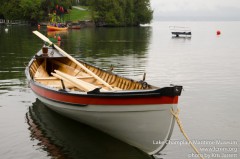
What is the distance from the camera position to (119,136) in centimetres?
1328

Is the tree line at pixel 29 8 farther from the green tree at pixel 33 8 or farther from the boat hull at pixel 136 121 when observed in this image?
the boat hull at pixel 136 121

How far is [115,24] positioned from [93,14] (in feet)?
29.6

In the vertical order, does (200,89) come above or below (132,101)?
below

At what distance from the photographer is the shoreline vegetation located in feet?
420

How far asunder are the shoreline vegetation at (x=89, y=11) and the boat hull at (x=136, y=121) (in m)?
115

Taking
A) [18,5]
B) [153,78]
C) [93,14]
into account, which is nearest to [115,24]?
[93,14]

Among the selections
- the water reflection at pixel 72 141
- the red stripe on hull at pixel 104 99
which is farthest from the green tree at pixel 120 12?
the red stripe on hull at pixel 104 99

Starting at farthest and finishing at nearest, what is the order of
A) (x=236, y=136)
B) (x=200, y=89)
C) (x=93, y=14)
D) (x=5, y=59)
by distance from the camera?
(x=93, y=14) < (x=5, y=59) < (x=200, y=89) < (x=236, y=136)

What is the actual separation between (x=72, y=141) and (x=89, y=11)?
12318 centimetres

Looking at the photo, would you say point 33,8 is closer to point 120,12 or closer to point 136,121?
point 120,12

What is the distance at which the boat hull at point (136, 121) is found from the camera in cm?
1170

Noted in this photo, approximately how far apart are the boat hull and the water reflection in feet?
2.17

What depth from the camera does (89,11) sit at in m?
134

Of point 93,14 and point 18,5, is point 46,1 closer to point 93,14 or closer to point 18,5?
point 18,5
